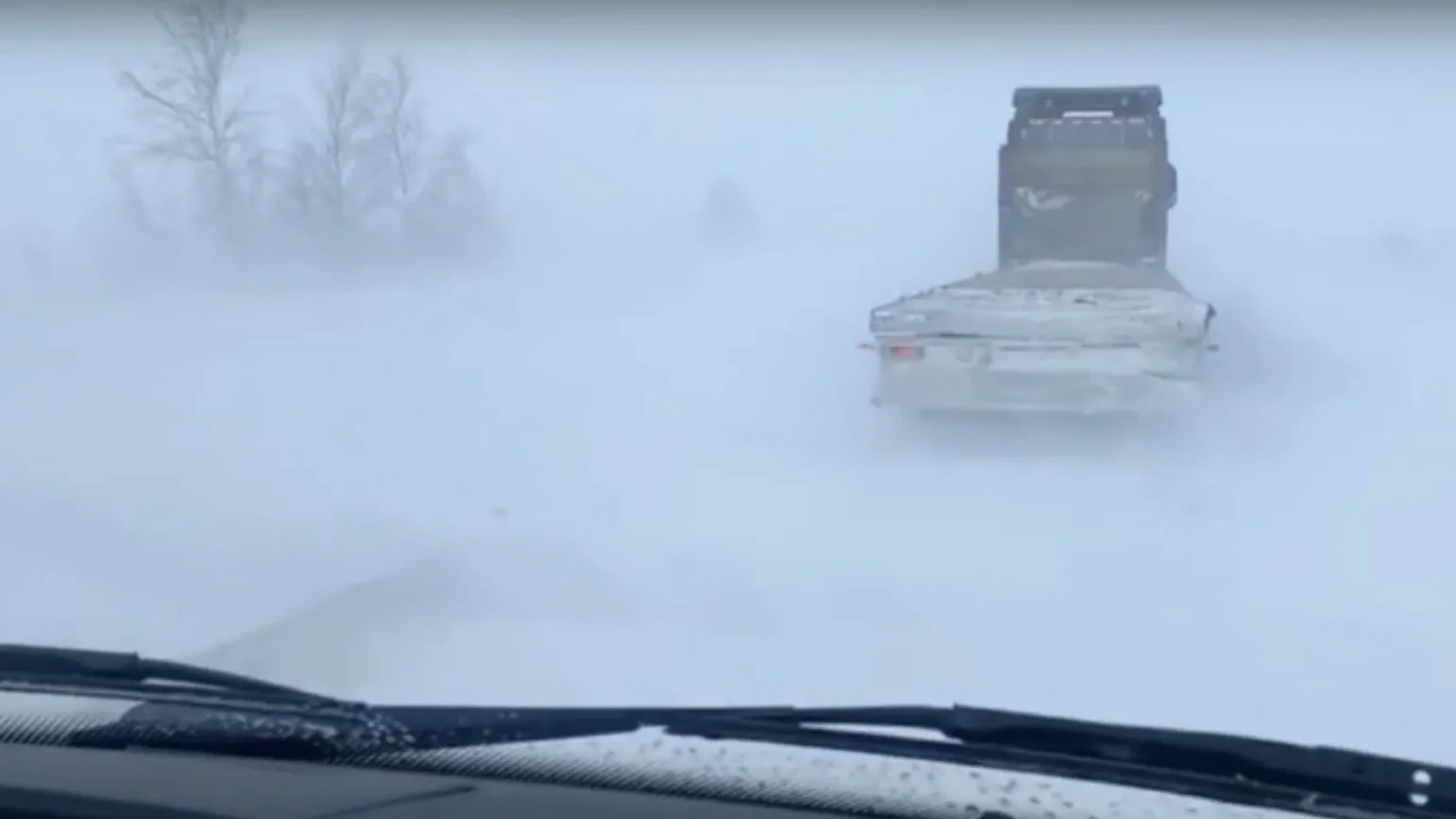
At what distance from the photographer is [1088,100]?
3.20m

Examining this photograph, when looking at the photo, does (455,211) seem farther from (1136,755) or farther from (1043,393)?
(1136,755)

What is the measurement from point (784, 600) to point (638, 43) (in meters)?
1.10

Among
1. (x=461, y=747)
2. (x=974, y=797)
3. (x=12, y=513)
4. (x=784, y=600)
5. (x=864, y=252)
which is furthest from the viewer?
(x=12, y=513)

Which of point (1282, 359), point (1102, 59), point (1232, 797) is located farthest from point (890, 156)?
point (1232, 797)

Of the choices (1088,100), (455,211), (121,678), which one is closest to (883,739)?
(121,678)

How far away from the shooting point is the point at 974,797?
60.9 inches

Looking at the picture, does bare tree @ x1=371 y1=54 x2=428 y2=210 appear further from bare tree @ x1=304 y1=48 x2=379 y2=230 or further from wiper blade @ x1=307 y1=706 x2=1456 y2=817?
wiper blade @ x1=307 y1=706 x2=1456 y2=817

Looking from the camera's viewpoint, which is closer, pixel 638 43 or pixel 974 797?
pixel 974 797

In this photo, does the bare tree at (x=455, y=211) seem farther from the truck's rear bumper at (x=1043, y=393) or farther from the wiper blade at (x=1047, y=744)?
the wiper blade at (x=1047, y=744)

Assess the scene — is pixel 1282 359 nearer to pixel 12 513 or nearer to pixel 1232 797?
pixel 1232 797

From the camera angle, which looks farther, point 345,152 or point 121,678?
point 345,152

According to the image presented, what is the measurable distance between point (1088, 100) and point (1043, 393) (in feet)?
1.73

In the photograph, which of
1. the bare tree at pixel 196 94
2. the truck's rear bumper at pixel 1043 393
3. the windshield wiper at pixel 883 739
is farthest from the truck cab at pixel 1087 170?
the windshield wiper at pixel 883 739

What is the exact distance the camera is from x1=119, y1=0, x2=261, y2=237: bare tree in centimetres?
362
